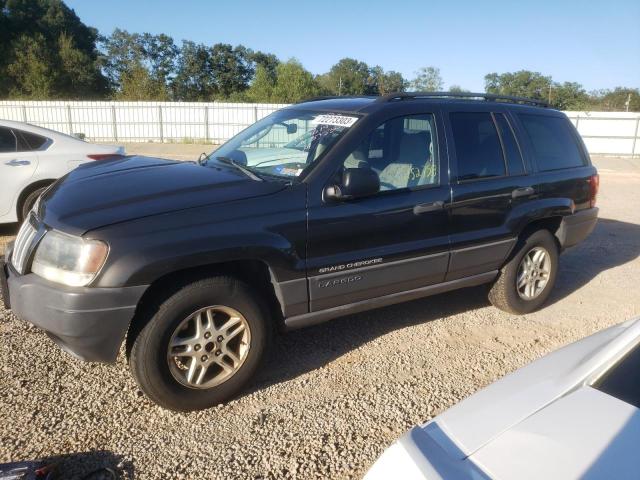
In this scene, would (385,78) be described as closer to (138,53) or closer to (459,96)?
(138,53)

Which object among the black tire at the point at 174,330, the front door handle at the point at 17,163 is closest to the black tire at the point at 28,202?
the front door handle at the point at 17,163

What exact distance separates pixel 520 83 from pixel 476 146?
273 feet

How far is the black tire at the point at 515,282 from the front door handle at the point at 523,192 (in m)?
0.42

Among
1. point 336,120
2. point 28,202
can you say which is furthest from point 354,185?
point 28,202

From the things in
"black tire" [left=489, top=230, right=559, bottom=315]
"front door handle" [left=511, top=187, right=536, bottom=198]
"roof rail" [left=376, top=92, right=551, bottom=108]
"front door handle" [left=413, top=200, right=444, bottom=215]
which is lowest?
"black tire" [left=489, top=230, right=559, bottom=315]

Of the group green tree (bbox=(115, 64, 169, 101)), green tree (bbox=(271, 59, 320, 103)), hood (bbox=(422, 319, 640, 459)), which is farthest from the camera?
green tree (bbox=(271, 59, 320, 103))

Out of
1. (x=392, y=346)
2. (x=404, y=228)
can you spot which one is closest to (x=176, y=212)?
(x=404, y=228)

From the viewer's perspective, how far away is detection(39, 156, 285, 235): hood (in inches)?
111

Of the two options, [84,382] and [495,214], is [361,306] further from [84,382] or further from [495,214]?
[84,382]

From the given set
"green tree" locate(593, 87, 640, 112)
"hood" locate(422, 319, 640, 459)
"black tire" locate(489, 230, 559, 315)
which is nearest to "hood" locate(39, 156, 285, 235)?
"hood" locate(422, 319, 640, 459)

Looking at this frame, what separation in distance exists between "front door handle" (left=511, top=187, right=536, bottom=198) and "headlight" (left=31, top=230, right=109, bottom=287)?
322cm

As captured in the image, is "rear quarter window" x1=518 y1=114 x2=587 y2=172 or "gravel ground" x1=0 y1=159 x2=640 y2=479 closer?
"gravel ground" x1=0 y1=159 x2=640 y2=479

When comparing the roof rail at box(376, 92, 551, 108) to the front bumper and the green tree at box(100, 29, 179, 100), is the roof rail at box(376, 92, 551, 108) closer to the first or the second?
the front bumper

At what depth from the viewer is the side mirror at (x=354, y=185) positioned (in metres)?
3.24
